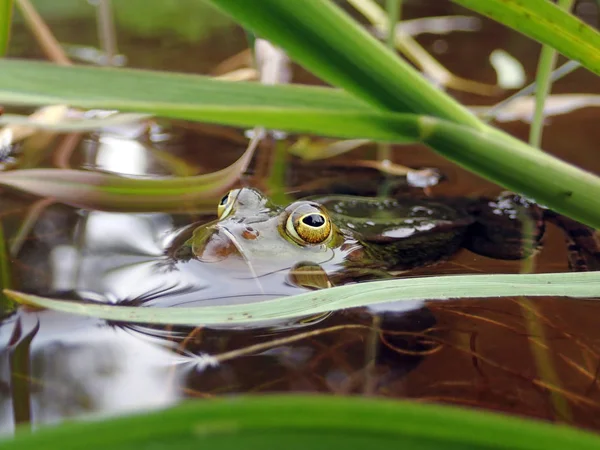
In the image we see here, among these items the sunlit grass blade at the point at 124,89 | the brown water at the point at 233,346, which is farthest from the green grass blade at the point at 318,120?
the brown water at the point at 233,346

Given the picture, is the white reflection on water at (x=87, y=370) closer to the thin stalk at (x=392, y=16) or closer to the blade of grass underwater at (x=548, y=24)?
the blade of grass underwater at (x=548, y=24)

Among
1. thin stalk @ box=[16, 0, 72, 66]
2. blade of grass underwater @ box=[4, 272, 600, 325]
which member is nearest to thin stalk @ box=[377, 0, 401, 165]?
blade of grass underwater @ box=[4, 272, 600, 325]

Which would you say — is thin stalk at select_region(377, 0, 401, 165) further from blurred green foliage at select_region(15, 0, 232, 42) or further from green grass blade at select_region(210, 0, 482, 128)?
blurred green foliage at select_region(15, 0, 232, 42)

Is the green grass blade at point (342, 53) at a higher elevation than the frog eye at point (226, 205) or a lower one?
lower

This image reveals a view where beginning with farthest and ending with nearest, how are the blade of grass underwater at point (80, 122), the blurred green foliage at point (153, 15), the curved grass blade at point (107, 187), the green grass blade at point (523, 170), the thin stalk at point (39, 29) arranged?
1. the blurred green foliage at point (153, 15)
2. the thin stalk at point (39, 29)
3. the curved grass blade at point (107, 187)
4. the blade of grass underwater at point (80, 122)
5. the green grass blade at point (523, 170)

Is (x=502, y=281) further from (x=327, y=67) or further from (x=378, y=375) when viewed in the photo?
(x=327, y=67)

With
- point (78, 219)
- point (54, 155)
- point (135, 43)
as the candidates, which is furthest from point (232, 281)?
point (135, 43)
